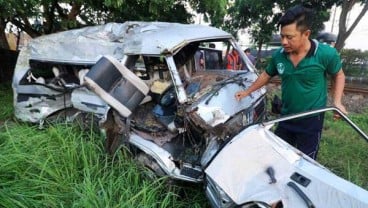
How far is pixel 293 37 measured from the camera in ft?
9.23

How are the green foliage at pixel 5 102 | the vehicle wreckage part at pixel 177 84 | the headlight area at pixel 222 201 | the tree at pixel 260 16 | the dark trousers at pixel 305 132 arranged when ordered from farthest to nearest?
the tree at pixel 260 16 < the green foliage at pixel 5 102 < the vehicle wreckage part at pixel 177 84 < the dark trousers at pixel 305 132 < the headlight area at pixel 222 201

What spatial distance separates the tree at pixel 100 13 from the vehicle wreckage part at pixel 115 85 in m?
4.62

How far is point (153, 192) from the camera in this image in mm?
3344

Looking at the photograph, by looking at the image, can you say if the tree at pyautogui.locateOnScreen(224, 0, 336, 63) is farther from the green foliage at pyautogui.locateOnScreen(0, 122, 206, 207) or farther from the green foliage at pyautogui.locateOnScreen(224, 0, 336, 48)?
the green foliage at pyautogui.locateOnScreen(0, 122, 206, 207)

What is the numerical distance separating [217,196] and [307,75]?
1179 millimetres

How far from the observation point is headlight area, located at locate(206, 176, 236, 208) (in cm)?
252

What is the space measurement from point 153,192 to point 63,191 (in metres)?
0.81

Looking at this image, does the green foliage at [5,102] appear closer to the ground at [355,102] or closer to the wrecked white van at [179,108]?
the wrecked white van at [179,108]

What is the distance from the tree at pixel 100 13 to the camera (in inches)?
327

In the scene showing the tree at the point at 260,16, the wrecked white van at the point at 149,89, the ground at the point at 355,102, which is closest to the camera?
the wrecked white van at the point at 149,89

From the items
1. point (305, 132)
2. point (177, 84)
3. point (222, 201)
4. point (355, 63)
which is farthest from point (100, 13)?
point (355, 63)

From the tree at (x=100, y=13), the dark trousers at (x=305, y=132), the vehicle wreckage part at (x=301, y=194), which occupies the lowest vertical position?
the vehicle wreckage part at (x=301, y=194)

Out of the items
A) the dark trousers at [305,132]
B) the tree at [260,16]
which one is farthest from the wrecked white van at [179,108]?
the tree at [260,16]

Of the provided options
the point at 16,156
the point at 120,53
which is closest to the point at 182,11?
the point at 120,53
